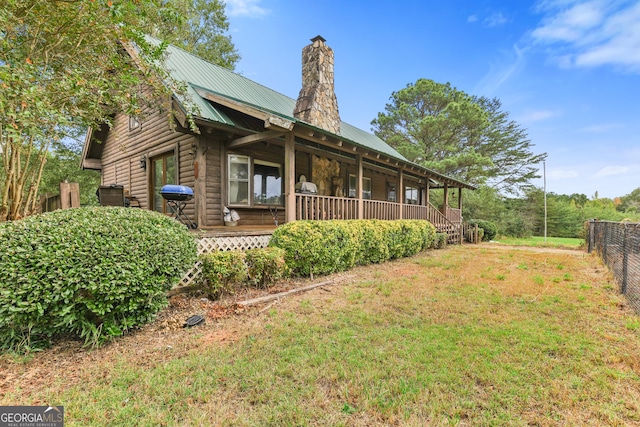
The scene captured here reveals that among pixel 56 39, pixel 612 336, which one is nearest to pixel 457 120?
pixel 612 336

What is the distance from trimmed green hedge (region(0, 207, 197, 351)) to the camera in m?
2.51

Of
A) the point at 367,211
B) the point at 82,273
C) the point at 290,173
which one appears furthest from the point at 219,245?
the point at 367,211

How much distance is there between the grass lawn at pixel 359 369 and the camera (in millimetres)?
1984

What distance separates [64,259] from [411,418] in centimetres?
325

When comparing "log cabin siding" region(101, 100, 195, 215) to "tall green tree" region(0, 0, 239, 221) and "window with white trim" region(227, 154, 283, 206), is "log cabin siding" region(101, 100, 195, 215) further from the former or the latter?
"tall green tree" region(0, 0, 239, 221)

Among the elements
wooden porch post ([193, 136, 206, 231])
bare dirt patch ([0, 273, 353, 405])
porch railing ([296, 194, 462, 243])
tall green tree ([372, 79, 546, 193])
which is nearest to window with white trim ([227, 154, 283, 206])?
wooden porch post ([193, 136, 206, 231])

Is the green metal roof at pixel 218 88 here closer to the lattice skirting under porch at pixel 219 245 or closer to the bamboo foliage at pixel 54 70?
the bamboo foliage at pixel 54 70

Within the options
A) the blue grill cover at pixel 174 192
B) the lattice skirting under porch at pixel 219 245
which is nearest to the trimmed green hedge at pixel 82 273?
the lattice skirting under porch at pixel 219 245

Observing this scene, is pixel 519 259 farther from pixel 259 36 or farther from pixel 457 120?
pixel 259 36

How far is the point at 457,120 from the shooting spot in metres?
22.0

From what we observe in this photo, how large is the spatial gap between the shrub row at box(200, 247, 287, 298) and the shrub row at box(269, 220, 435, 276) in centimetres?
45

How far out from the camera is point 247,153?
314 inches

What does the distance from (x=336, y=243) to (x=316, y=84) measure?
19.6 ft

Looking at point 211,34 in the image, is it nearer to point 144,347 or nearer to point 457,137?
point 457,137
